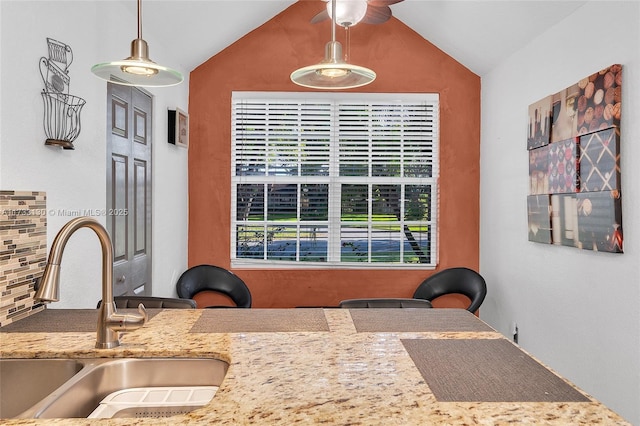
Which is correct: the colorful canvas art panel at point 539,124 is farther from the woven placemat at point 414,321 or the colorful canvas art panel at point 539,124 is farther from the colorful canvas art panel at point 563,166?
the woven placemat at point 414,321

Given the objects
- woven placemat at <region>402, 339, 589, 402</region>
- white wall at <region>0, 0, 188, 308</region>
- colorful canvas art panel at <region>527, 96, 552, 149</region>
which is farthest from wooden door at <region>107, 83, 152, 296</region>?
colorful canvas art panel at <region>527, 96, 552, 149</region>

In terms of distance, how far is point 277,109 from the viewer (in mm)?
4297

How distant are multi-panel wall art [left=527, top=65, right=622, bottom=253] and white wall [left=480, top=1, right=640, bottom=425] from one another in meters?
0.05

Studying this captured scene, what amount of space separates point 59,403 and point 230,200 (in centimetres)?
310

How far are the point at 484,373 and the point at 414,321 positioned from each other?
57 centimetres

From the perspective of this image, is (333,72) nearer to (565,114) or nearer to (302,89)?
(565,114)

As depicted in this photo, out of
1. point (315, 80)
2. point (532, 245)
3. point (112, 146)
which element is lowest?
point (532, 245)

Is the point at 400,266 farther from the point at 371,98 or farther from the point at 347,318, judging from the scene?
the point at 347,318

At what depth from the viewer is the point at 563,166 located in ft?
9.62

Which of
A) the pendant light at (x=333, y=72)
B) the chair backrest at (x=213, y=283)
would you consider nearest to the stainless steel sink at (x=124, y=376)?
the pendant light at (x=333, y=72)

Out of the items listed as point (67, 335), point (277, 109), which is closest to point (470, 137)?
point (277, 109)

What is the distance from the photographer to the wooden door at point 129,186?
2.81 meters

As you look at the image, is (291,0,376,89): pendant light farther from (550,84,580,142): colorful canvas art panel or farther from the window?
the window

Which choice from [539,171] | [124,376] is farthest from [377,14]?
[124,376]
